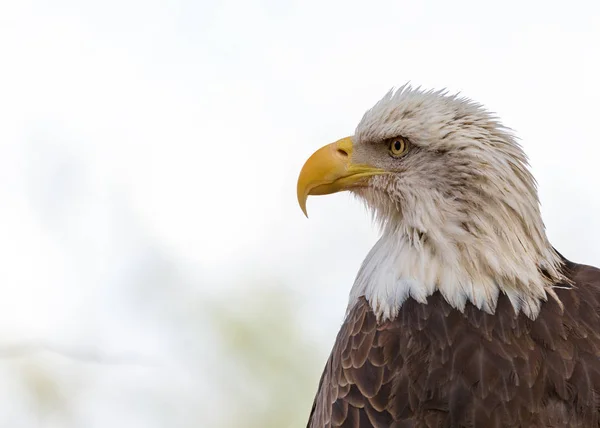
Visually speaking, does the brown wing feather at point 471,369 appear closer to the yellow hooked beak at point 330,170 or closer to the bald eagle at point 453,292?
the bald eagle at point 453,292

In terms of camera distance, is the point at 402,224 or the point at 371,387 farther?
the point at 402,224

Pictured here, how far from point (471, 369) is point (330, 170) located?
116cm

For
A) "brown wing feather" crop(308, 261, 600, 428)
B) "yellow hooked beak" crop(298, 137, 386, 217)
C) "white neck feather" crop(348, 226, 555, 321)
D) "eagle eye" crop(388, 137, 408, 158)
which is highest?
"yellow hooked beak" crop(298, 137, 386, 217)

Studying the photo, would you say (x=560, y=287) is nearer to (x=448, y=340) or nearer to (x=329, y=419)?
(x=448, y=340)

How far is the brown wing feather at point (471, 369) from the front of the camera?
3.63 m

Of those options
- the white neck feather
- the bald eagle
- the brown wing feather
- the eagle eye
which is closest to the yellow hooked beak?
the bald eagle

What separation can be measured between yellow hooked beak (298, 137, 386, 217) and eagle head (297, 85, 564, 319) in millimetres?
166

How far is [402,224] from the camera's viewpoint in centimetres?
414

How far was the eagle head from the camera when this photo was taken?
3.92 m

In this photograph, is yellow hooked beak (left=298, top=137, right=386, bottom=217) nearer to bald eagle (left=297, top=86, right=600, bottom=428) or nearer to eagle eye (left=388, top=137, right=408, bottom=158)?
bald eagle (left=297, top=86, right=600, bottom=428)

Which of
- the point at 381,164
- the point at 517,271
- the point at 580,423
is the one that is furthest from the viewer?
the point at 381,164

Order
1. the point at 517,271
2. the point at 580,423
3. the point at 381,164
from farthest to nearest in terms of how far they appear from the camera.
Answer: the point at 381,164, the point at 517,271, the point at 580,423

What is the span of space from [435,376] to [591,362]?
65 cm

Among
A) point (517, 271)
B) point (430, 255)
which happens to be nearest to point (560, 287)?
point (517, 271)
